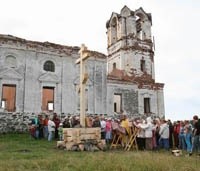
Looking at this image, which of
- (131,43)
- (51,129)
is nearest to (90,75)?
(131,43)

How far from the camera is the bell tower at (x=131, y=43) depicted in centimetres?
2783

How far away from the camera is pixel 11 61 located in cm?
2078

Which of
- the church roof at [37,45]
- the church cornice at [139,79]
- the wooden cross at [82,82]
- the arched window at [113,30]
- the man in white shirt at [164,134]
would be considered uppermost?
the arched window at [113,30]

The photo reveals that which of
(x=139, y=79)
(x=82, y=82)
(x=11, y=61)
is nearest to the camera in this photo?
(x=82, y=82)

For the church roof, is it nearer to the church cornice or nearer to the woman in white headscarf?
the church cornice

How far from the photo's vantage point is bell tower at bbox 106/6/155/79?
2783 cm

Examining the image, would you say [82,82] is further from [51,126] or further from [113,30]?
[113,30]

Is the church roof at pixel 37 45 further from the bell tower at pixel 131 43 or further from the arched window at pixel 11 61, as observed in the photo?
the bell tower at pixel 131 43

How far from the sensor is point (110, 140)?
15211 mm

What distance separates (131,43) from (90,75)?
22.1 feet

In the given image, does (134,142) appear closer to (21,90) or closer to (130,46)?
(21,90)

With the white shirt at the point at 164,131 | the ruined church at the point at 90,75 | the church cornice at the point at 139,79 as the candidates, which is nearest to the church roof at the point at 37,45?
the ruined church at the point at 90,75

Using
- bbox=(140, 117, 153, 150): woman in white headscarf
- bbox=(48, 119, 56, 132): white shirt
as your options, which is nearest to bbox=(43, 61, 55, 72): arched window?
bbox=(48, 119, 56, 132): white shirt

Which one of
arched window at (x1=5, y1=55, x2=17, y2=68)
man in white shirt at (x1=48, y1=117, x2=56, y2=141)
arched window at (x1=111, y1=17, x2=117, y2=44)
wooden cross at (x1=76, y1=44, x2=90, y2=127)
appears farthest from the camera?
arched window at (x1=111, y1=17, x2=117, y2=44)
